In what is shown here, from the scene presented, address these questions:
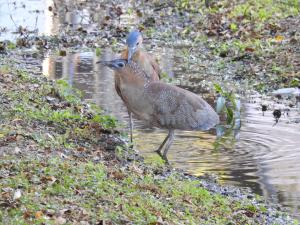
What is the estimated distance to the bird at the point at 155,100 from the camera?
9867 mm

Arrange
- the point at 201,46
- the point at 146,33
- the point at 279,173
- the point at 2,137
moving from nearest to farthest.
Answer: the point at 2,137 < the point at 279,173 < the point at 201,46 < the point at 146,33

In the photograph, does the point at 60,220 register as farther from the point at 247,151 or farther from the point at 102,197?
the point at 247,151

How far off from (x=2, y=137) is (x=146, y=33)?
1182 cm

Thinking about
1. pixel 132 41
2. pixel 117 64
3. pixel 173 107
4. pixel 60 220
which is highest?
pixel 132 41

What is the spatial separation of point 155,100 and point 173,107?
21cm

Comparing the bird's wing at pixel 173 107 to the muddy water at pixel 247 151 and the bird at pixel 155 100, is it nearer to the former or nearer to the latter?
the bird at pixel 155 100

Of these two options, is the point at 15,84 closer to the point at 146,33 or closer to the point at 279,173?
the point at 279,173

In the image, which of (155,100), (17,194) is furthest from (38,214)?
(155,100)

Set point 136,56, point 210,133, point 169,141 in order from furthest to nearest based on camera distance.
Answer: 1. point 210,133
2. point 136,56
3. point 169,141

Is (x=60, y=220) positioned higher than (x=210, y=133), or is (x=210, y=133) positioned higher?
(x=60, y=220)

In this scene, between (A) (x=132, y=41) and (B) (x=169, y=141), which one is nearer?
(B) (x=169, y=141)

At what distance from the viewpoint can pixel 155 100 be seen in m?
9.84

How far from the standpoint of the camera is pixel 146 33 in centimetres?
2019

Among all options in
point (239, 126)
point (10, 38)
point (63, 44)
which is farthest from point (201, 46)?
point (239, 126)
